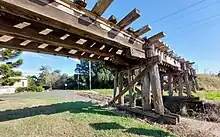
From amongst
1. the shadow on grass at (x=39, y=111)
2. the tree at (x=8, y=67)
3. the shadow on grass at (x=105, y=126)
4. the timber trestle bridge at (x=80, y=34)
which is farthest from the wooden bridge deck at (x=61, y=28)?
the tree at (x=8, y=67)

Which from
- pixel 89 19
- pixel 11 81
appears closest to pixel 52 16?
pixel 89 19

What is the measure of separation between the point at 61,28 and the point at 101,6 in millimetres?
779

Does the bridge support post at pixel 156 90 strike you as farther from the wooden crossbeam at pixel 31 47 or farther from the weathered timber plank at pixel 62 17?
the wooden crossbeam at pixel 31 47

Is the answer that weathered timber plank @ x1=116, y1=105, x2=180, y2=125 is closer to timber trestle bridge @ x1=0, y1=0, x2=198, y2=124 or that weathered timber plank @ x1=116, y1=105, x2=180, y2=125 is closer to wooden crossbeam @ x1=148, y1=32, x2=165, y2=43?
timber trestle bridge @ x1=0, y1=0, x2=198, y2=124

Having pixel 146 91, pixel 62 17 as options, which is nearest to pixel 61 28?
pixel 62 17

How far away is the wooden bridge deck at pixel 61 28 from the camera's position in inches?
105

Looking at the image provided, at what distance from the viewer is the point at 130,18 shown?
13.3 ft

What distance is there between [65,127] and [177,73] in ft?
30.5

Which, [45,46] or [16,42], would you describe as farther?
[45,46]

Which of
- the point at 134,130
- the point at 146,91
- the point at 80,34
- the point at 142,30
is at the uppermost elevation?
the point at 142,30

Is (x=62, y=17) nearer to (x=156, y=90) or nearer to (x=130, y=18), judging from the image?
(x=130, y=18)

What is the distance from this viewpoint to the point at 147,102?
6137 millimetres

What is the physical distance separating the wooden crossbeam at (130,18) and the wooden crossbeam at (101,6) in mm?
732

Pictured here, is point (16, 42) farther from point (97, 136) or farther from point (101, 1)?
point (97, 136)
